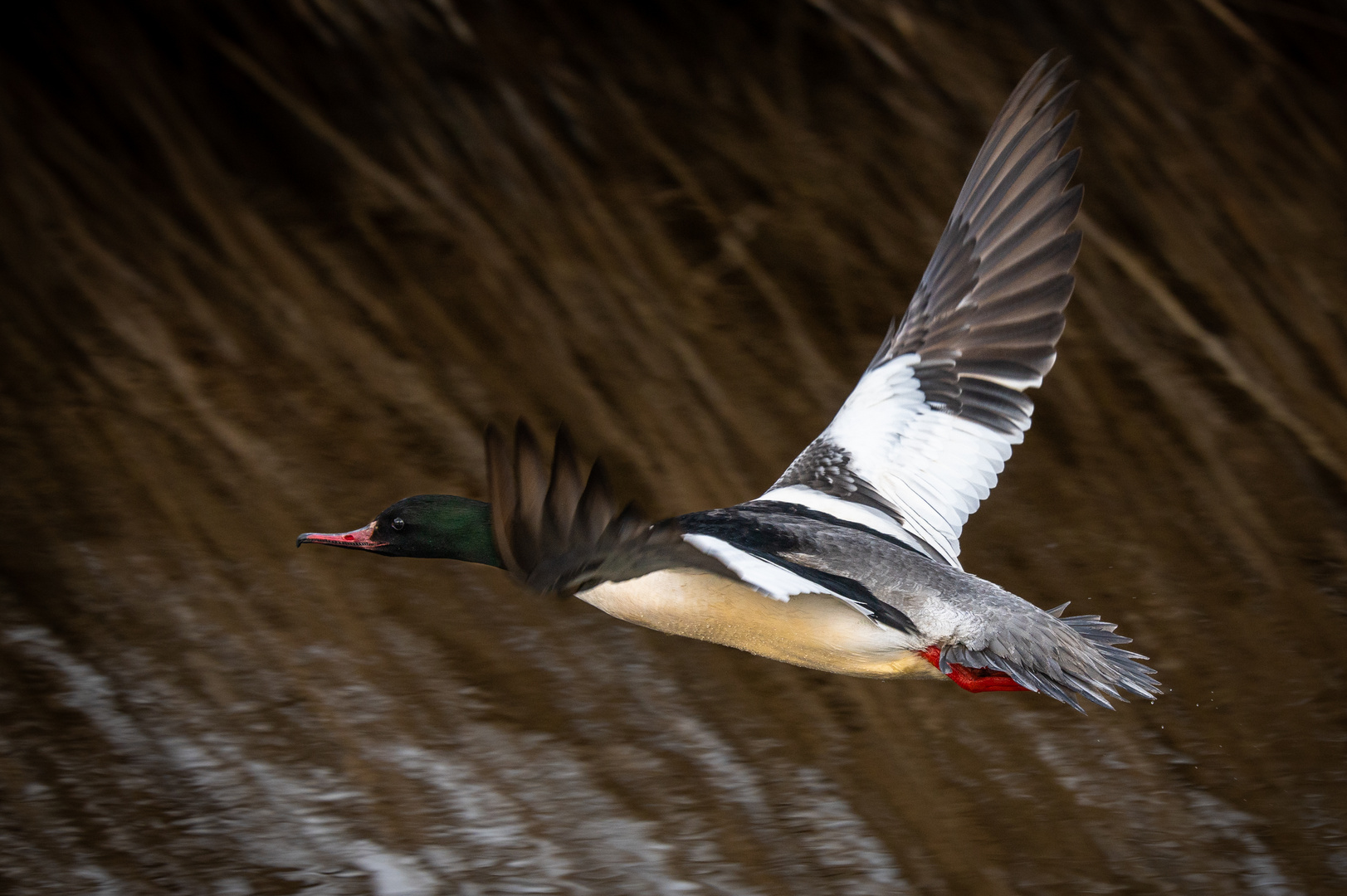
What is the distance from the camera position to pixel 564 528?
2.30m

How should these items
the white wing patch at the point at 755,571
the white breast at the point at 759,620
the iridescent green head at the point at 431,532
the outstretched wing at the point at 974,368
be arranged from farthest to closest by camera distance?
1. the outstretched wing at the point at 974,368
2. the iridescent green head at the point at 431,532
3. the white breast at the point at 759,620
4. the white wing patch at the point at 755,571

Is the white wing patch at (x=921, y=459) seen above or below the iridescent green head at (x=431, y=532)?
above

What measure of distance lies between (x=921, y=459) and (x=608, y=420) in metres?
1.48

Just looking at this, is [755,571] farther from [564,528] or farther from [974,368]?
[974,368]

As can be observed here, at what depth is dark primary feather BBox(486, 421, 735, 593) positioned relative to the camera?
226cm

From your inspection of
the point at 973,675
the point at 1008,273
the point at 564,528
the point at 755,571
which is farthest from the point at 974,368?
the point at 564,528

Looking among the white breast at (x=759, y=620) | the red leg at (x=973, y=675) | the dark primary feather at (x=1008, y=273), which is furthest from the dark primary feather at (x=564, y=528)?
the dark primary feather at (x=1008, y=273)

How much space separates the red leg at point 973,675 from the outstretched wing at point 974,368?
0.41 metres

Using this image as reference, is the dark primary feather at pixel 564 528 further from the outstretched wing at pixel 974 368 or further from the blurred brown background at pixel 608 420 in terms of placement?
the blurred brown background at pixel 608 420

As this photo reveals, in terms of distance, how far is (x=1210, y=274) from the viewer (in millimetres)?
5121

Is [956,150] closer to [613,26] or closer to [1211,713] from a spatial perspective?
[613,26]

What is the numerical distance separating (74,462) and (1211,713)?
10.9 feet

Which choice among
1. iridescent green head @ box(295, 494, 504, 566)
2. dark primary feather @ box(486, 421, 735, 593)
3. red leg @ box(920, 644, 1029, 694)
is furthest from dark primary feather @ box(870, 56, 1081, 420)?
dark primary feather @ box(486, 421, 735, 593)

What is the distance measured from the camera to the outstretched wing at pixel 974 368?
319 cm
